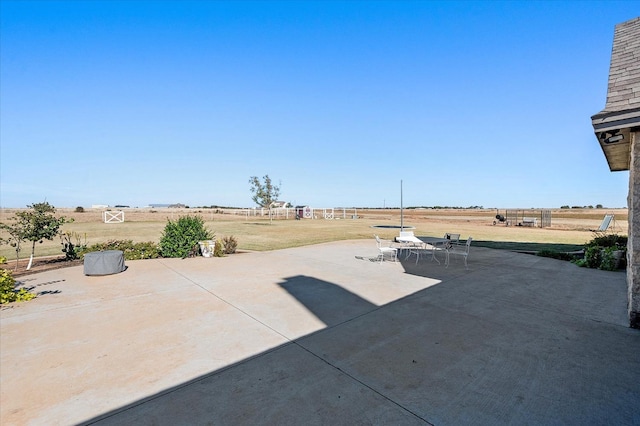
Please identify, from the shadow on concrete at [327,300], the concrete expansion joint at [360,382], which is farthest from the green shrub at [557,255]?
the concrete expansion joint at [360,382]

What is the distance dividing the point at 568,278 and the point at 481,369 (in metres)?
6.39

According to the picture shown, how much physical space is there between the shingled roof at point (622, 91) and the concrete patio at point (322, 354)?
313cm

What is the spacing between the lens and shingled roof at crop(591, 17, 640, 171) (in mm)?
4199

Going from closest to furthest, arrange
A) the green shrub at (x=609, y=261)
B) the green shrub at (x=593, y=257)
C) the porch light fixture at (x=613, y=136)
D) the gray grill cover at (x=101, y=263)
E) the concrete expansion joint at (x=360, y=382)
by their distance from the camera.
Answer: the concrete expansion joint at (x=360, y=382) < the porch light fixture at (x=613, y=136) < the gray grill cover at (x=101, y=263) < the green shrub at (x=609, y=261) < the green shrub at (x=593, y=257)

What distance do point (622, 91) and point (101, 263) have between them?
39.8 feet

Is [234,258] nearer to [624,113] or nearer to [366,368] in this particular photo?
[366,368]

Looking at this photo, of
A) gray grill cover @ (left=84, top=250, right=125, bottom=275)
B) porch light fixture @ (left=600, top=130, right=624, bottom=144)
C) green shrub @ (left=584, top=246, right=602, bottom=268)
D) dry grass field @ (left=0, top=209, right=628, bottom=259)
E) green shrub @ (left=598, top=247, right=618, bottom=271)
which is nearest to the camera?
porch light fixture @ (left=600, top=130, right=624, bottom=144)

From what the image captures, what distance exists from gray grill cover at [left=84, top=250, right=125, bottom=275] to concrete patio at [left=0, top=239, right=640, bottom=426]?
0.94 metres

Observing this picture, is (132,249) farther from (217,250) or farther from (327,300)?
(327,300)

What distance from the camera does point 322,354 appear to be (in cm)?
357

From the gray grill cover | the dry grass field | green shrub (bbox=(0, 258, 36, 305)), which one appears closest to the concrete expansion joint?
green shrub (bbox=(0, 258, 36, 305))

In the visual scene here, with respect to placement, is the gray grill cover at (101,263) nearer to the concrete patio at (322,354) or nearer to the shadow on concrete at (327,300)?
the concrete patio at (322,354)

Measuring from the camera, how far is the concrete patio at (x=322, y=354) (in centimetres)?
257

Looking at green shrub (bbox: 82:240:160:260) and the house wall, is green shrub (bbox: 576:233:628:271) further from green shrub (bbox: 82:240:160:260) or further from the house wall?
green shrub (bbox: 82:240:160:260)
